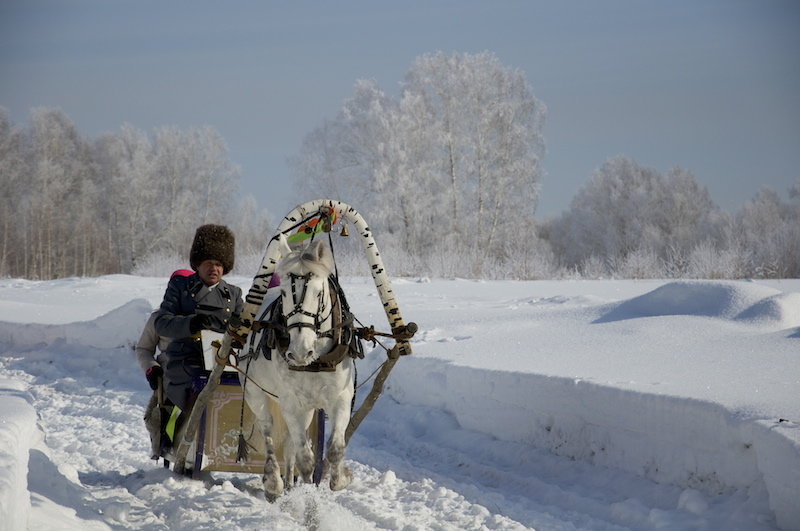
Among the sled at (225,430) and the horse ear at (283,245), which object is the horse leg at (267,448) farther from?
the horse ear at (283,245)

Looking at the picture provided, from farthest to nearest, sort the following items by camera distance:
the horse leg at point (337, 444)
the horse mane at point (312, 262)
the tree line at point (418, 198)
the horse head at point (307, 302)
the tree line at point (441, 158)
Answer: the tree line at point (441, 158) < the tree line at point (418, 198) < the horse leg at point (337, 444) < the horse mane at point (312, 262) < the horse head at point (307, 302)

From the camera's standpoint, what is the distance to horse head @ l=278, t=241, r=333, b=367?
4375 mm

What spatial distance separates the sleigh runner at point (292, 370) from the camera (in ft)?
15.0

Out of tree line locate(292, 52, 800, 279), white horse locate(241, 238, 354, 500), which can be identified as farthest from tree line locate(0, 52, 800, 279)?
white horse locate(241, 238, 354, 500)

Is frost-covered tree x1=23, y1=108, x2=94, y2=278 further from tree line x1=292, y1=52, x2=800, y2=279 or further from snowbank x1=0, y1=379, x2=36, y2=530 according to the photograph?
snowbank x1=0, y1=379, x2=36, y2=530

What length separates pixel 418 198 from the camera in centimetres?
3069

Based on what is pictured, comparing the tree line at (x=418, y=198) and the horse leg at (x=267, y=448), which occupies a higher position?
the tree line at (x=418, y=198)

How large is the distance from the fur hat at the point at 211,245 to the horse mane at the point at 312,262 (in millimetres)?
1350

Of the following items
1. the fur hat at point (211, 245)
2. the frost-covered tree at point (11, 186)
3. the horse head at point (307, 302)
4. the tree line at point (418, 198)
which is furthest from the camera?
the frost-covered tree at point (11, 186)

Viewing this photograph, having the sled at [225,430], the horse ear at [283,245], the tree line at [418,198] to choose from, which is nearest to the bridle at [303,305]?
the horse ear at [283,245]

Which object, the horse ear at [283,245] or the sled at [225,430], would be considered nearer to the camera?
the horse ear at [283,245]

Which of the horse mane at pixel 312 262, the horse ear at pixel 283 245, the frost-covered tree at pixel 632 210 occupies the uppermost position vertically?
the frost-covered tree at pixel 632 210

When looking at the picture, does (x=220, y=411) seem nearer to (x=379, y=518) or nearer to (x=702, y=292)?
(x=379, y=518)

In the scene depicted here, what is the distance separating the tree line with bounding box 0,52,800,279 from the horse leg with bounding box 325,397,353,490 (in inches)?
602
